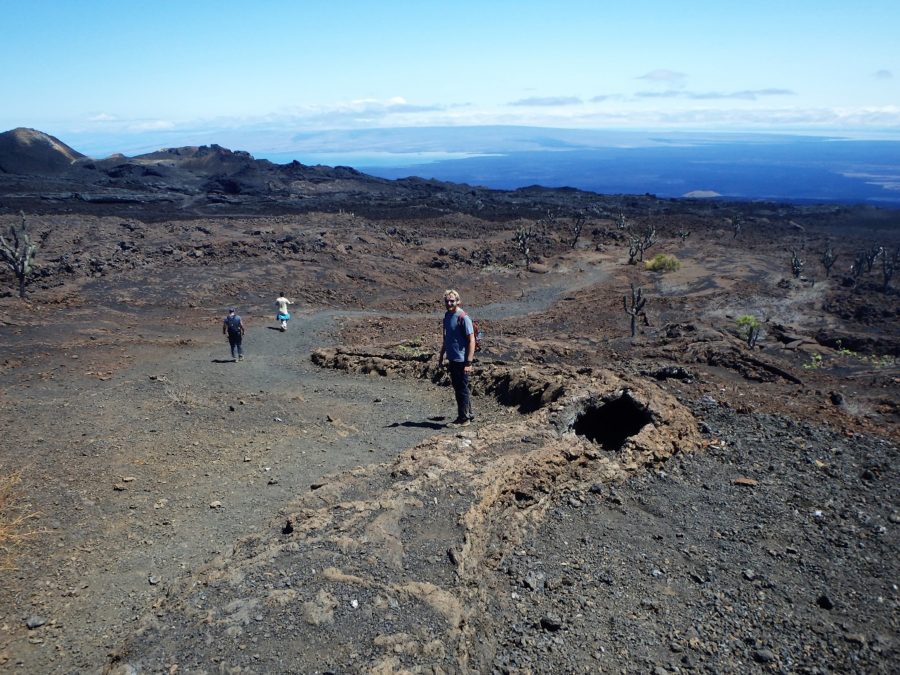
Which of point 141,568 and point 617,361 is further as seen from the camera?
point 617,361

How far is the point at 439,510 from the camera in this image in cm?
629

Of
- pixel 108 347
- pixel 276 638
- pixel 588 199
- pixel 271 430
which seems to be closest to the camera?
pixel 276 638

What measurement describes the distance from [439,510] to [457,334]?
3.26 meters

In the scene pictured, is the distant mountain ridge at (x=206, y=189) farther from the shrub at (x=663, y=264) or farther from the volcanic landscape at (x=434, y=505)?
the volcanic landscape at (x=434, y=505)

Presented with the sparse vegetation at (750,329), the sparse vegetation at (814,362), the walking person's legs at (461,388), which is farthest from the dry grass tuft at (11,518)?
the sparse vegetation at (750,329)

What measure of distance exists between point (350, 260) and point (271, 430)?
76.9 ft

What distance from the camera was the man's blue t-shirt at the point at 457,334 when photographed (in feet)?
29.0

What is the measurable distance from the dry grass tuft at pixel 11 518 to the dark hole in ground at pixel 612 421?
7202 millimetres

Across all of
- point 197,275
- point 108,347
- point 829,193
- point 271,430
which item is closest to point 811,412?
point 271,430

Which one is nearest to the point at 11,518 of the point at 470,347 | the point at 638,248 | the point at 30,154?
the point at 470,347

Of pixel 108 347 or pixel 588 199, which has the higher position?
pixel 588 199

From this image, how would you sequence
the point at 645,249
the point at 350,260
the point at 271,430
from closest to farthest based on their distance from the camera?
1. the point at 271,430
2. the point at 350,260
3. the point at 645,249

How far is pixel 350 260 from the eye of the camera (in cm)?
3200

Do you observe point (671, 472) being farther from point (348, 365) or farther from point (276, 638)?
point (348, 365)
